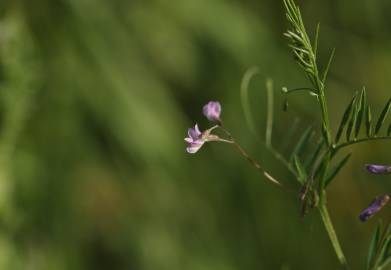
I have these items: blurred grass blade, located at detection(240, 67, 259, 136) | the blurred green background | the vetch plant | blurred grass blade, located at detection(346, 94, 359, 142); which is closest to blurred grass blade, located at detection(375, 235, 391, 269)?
the vetch plant

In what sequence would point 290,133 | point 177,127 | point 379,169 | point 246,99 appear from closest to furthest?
1. point 379,169
2. point 290,133
3. point 246,99
4. point 177,127

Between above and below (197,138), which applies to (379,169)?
below

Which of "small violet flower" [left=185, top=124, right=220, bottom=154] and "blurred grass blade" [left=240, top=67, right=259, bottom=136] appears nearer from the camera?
"small violet flower" [left=185, top=124, right=220, bottom=154]

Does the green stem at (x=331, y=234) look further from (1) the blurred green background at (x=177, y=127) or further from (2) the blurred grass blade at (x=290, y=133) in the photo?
(1) the blurred green background at (x=177, y=127)

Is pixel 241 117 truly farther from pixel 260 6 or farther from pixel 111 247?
pixel 111 247

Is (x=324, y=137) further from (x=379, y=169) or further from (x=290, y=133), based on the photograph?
(x=290, y=133)

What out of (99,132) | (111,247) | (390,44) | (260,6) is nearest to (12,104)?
(99,132)

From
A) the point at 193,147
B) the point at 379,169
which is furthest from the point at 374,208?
the point at 193,147

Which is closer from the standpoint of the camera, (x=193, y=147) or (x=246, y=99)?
(x=193, y=147)

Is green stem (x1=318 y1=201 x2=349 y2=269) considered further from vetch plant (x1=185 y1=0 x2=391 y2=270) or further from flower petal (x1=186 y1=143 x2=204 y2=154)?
flower petal (x1=186 y1=143 x2=204 y2=154)

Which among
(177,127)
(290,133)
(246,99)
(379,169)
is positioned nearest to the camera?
(379,169)
